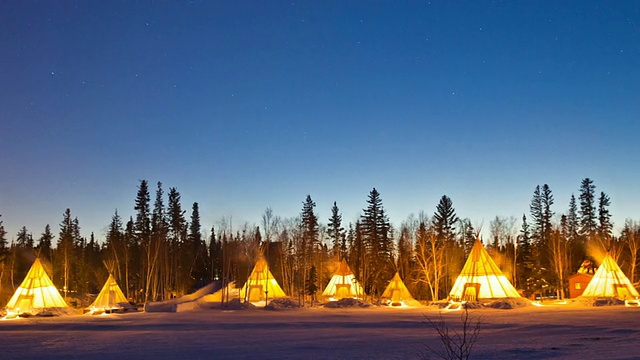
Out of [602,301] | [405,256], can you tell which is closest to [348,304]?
[602,301]

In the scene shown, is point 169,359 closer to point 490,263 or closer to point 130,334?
point 130,334

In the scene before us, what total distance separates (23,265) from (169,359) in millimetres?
58005

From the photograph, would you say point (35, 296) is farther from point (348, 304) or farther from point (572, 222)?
point (572, 222)

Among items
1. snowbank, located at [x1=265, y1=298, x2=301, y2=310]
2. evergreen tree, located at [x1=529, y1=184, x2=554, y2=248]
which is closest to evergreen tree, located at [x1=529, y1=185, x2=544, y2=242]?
evergreen tree, located at [x1=529, y1=184, x2=554, y2=248]

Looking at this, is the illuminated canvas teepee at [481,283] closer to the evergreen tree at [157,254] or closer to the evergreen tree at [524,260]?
the evergreen tree at [524,260]

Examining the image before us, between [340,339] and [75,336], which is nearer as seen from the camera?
[340,339]

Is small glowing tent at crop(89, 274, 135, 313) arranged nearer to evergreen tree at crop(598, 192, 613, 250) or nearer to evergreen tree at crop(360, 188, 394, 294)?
evergreen tree at crop(360, 188, 394, 294)

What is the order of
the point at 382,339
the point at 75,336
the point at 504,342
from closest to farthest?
the point at 504,342 → the point at 382,339 → the point at 75,336

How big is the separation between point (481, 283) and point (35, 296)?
2817 centimetres

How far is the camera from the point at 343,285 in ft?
163

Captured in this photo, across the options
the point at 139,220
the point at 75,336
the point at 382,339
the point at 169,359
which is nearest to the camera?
the point at 169,359

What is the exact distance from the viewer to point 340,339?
17141mm

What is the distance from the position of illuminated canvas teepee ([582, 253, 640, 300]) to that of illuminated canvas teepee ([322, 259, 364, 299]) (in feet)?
61.9

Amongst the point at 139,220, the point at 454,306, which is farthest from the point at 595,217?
the point at 139,220
